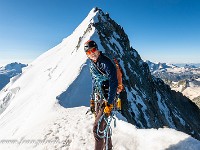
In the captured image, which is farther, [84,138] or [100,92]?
[84,138]

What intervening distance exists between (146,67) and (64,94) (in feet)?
176

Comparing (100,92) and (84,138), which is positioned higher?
(100,92)

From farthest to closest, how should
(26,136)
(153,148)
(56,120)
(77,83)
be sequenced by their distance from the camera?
(77,83)
(56,120)
(26,136)
(153,148)

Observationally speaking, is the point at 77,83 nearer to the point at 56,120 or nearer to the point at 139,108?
the point at 56,120

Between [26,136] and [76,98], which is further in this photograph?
[76,98]

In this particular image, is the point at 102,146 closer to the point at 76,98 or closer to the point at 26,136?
the point at 26,136

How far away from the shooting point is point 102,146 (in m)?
9.52

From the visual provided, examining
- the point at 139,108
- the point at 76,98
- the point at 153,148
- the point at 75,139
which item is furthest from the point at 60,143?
the point at 139,108

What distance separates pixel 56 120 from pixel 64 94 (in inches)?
340

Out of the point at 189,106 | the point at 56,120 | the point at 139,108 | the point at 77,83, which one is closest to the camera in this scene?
the point at 56,120

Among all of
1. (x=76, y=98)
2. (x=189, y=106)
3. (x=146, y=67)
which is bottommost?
(x=189, y=106)

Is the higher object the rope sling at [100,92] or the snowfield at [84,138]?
the rope sling at [100,92]

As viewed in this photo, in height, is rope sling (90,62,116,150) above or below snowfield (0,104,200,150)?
above

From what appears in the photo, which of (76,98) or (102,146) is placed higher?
(76,98)
